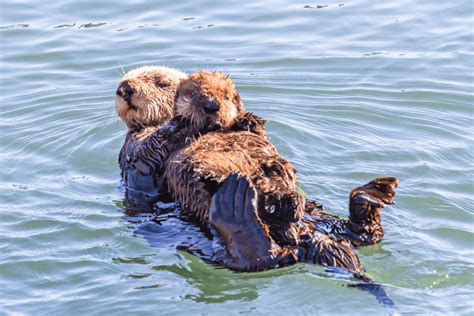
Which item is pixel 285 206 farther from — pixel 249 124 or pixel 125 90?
pixel 125 90

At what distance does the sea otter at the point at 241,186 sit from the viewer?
5066 millimetres

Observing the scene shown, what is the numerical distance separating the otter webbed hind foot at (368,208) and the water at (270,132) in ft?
0.44

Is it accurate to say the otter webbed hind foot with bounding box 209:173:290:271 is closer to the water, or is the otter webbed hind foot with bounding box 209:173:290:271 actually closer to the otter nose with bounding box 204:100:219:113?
the water

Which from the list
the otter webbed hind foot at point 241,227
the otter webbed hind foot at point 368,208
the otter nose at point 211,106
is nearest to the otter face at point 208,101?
the otter nose at point 211,106

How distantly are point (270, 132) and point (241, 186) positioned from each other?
2.70 metres

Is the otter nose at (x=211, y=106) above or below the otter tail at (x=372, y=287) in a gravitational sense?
above

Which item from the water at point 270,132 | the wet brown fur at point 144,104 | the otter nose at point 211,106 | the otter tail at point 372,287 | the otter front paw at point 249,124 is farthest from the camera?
the wet brown fur at point 144,104

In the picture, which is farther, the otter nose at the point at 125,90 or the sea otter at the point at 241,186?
the otter nose at the point at 125,90

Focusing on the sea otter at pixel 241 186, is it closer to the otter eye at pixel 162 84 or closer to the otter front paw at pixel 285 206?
the otter front paw at pixel 285 206

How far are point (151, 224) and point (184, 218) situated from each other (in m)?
0.26

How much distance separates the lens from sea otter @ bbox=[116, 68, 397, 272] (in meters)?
Result: 5.07

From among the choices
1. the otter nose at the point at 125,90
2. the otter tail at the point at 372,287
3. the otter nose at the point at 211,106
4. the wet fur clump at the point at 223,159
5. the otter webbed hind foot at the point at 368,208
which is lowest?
the otter tail at the point at 372,287

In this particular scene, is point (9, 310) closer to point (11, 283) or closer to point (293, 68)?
point (11, 283)

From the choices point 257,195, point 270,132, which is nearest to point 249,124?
point 257,195
